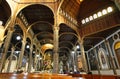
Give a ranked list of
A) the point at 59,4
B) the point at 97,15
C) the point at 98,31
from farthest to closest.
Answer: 1. the point at 97,15
2. the point at 98,31
3. the point at 59,4

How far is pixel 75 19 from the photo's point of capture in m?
19.3

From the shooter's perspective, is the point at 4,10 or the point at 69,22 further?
the point at 69,22

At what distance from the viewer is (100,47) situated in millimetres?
20359

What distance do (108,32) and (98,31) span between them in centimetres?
208

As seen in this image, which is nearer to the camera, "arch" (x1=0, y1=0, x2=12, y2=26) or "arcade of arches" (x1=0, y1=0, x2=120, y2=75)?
"arch" (x1=0, y1=0, x2=12, y2=26)

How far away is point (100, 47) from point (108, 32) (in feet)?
16.1

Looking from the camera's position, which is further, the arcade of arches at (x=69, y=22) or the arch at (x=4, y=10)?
the arcade of arches at (x=69, y=22)

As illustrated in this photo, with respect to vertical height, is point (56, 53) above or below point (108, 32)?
below

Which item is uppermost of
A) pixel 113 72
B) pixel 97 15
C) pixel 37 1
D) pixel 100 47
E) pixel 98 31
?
pixel 37 1

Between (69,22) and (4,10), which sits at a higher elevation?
(4,10)

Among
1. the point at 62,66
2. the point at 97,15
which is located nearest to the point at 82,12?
the point at 97,15

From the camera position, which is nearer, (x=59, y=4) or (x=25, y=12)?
(x=59, y=4)

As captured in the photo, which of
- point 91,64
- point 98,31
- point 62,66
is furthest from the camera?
point 62,66

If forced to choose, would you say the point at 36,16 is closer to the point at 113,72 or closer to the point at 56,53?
the point at 56,53
